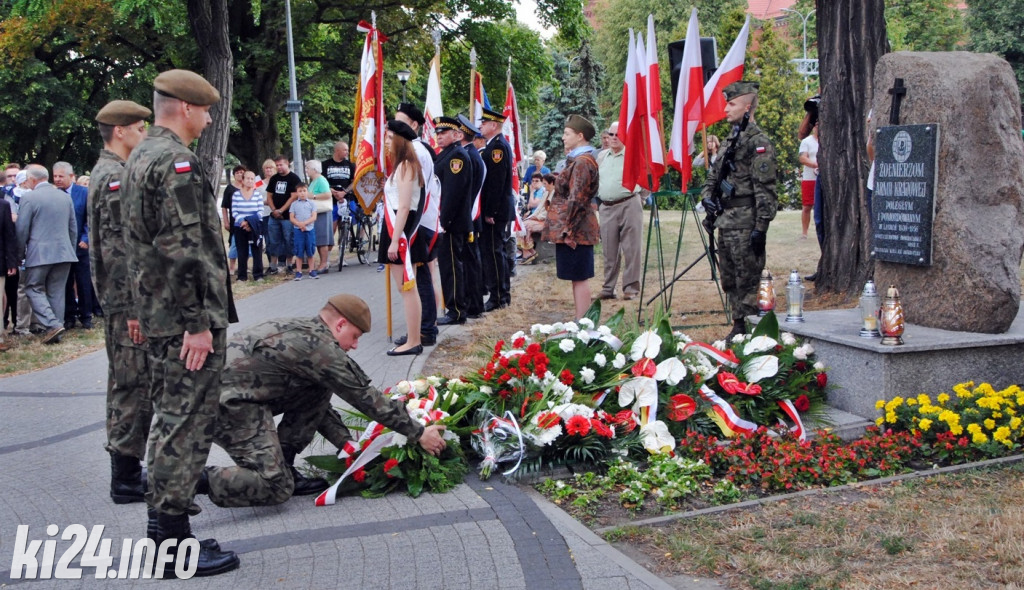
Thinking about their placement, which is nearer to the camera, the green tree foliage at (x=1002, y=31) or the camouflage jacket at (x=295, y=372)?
the camouflage jacket at (x=295, y=372)

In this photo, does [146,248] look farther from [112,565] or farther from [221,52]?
[221,52]

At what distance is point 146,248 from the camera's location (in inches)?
163

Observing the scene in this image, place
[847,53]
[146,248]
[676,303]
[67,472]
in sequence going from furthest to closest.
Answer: [676,303] < [847,53] < [67,472] < [146,248]

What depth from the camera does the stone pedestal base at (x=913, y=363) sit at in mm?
5973

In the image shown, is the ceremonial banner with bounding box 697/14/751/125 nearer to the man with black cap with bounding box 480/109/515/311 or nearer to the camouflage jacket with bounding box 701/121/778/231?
the camouflage jacket with bounding box 701/121/778/231

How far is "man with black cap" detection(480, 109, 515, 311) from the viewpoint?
11.1 metres

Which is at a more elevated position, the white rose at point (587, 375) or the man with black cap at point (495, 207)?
the man with black cap at point (495, 207)

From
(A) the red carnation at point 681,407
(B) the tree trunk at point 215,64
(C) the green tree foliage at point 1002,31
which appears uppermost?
(C) the green tree foliage at point 1002,31

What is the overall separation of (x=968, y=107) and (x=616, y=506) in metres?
3.63

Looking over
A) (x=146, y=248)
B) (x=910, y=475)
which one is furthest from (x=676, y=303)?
(x=146, y=248)

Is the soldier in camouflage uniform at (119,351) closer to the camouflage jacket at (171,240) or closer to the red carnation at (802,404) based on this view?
the camouflage jacket at (171,240)

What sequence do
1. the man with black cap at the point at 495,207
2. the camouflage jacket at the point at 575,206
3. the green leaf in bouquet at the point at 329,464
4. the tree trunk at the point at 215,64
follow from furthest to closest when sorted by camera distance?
the tree trunk at the point at 215,64
the man with black cap at the point at 495,207
the camouflage jacket at the point at 575,206
the green leaf in bouquet at the point at 329,464

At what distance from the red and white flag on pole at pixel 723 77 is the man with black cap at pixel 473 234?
240cm

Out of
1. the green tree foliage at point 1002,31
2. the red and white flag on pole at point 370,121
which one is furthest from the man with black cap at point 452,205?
the green tree foliage at point 1002,31
